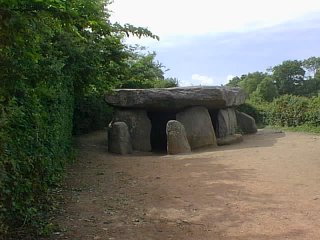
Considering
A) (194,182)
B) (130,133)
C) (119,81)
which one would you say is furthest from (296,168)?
(119,81)

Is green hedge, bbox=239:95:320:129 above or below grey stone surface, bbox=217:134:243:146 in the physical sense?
above

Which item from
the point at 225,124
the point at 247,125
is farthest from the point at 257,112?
the point at 225,124

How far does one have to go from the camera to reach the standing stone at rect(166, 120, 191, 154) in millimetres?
13445

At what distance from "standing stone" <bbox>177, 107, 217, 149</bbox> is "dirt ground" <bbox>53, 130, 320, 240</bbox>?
107 inches

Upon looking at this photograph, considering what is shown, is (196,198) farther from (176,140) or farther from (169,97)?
(169,97)

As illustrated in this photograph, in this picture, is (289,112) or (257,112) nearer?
(289,112)

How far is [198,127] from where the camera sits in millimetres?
14617

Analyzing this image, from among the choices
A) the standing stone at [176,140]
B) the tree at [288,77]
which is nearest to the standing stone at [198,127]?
the standing stone at [176,140]

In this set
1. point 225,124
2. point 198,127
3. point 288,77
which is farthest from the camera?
point 288,77

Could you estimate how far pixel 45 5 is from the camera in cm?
380

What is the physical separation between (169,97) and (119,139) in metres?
2.33

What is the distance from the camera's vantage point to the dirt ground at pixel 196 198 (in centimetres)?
536

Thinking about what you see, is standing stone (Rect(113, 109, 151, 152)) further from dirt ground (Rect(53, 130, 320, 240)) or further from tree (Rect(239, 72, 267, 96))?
tree (Rect(239, 72, 267, 96))

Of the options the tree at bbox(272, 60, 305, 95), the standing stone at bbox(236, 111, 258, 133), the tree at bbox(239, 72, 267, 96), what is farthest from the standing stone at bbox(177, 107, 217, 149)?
the tree at bbox(272, 60, 305, 95)
